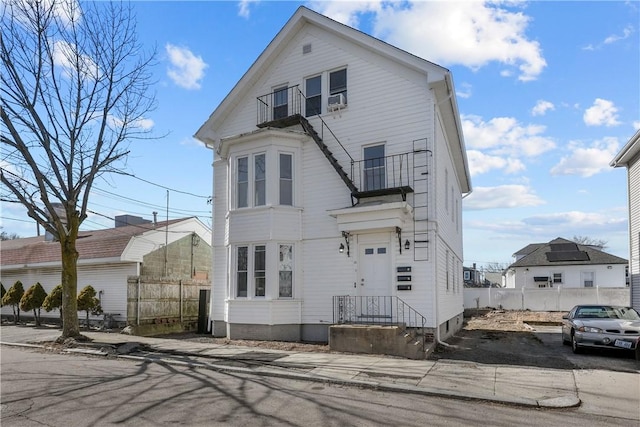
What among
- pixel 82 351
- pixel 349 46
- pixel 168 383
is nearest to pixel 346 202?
pixel 349 46

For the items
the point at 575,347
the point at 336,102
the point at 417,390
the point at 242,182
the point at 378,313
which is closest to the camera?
the point at 417,390

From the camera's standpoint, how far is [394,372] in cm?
983

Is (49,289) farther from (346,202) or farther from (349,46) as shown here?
(349,46)

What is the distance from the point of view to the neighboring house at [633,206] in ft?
61.8

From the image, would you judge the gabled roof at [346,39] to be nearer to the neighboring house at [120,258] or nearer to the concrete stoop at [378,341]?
the neighboring house at [120,258]

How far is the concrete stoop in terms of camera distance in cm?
1175

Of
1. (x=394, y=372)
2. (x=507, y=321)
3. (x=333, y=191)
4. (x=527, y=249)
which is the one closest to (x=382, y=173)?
(x=333, y=191)

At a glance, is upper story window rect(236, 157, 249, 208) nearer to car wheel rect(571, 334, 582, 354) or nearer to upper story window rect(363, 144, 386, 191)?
upper story window rect(363, 144, 386, 191)

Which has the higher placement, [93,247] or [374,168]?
[374,168]

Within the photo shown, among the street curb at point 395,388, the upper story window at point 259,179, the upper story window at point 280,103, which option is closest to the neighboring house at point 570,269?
the upper story window at point 280,103

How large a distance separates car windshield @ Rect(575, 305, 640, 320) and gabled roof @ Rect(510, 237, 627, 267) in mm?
28914

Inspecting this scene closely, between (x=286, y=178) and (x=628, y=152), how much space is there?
13.9m

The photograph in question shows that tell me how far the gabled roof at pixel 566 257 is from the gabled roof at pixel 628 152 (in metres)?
21.7

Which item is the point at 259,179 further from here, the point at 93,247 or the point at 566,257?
the point at 566,257
